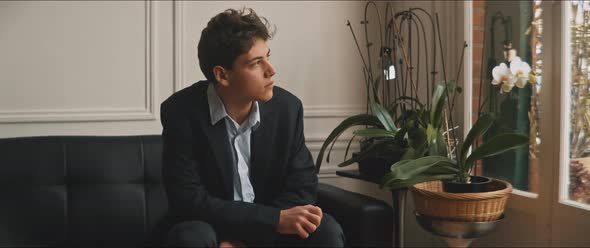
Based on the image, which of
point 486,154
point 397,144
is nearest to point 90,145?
point 397,144

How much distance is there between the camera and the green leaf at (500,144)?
1.72m

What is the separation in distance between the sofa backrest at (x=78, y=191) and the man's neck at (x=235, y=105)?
55 cm

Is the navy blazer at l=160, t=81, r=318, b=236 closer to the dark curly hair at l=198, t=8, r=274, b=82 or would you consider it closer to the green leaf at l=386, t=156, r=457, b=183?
the dark curly hair at l=198, t=8, r=274, b=82

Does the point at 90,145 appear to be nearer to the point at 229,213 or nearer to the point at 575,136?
the point at 229,213

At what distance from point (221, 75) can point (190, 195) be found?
34cm

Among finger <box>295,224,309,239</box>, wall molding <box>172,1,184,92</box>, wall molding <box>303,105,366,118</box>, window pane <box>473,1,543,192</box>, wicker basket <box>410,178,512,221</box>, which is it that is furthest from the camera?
wall molding <box>303,105,366,118</box>

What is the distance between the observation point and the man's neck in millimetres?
1697

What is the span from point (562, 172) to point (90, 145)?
1622 mm

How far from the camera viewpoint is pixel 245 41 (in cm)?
162

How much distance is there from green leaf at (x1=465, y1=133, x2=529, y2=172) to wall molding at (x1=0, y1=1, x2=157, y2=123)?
4.13 feet

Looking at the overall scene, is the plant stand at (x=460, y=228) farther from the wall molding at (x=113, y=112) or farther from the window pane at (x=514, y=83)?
the wall molding at (x=113, y=112)

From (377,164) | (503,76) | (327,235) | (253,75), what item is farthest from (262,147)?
(503,76)

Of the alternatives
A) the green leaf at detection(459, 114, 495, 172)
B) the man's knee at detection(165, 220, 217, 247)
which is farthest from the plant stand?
the man's knee at detection(165, 220, 217, 247)

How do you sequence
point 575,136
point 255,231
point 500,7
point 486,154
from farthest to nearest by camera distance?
point 500,7 → point 575,136 → point 486,154 → point 255,231
